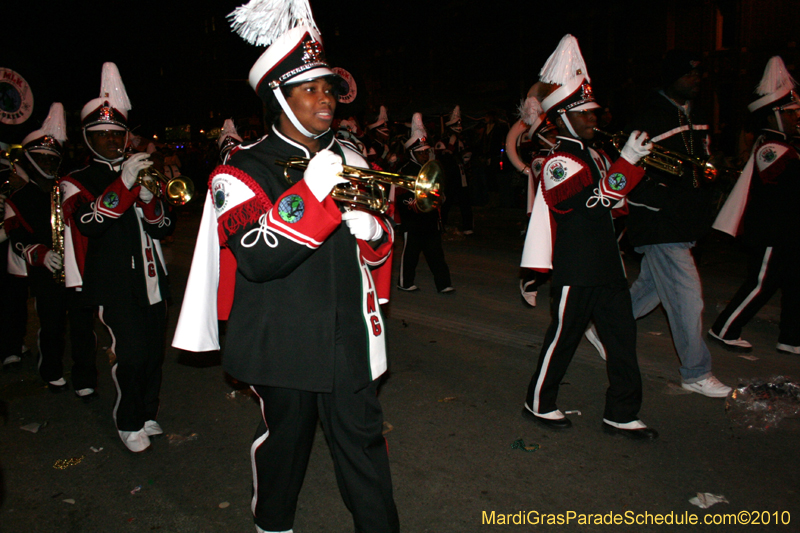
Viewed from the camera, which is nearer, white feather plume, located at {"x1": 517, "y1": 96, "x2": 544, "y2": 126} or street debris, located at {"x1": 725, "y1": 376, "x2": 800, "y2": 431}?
street debris, located at {"x1": 725, "y1": 376, "x2": 800, "y2": 431}

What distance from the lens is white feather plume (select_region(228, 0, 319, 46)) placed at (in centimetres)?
255

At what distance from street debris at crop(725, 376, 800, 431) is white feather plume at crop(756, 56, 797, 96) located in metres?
2.63

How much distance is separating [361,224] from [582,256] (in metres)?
1.82

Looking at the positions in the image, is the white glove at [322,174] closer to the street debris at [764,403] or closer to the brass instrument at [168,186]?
the brass instrument at [168,186]

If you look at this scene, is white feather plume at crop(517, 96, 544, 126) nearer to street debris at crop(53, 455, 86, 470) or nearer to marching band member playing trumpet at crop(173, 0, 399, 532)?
marching band member playing trumpet at crop(173, 0, 399, 532)

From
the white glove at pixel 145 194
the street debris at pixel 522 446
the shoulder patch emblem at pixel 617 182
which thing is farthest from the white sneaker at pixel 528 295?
the white glove at pixel 145 194

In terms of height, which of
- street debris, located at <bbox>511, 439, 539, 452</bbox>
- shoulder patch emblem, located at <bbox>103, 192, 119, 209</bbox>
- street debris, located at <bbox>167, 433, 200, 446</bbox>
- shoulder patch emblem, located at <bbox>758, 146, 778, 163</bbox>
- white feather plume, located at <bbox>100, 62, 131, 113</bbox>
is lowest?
street debris, located at <bbox>167, 433, 200, 446</bbox>

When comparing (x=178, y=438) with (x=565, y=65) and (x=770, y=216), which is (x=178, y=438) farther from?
(x=770, y=216)

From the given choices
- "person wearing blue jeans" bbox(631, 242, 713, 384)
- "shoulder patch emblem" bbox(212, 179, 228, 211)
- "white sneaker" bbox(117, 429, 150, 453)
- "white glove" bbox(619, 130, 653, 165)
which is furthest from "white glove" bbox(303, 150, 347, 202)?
"person wearing blue jeans" bbox(631, 242, 713, 384)

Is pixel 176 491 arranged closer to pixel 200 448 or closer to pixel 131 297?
pixel 200 448

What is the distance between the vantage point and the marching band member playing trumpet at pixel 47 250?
4.91 meters

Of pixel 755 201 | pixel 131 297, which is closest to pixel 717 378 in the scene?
pixel 755 201

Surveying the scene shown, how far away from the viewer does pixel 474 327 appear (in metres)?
6.52

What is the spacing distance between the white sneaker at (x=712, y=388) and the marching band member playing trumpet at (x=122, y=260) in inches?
151
